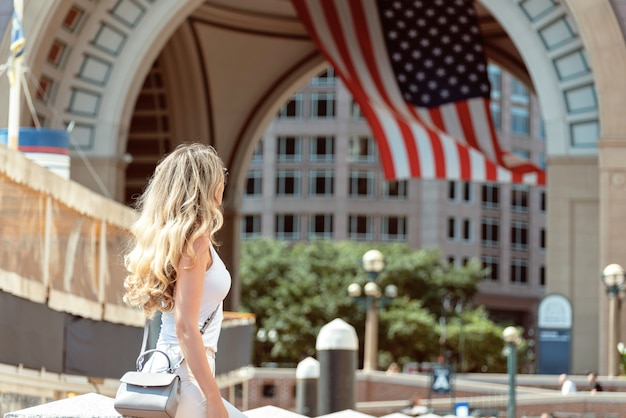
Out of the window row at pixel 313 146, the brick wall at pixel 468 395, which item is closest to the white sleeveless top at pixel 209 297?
the brick wall at pixel 468 395

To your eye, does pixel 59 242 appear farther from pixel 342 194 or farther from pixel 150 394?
pixel 342 194

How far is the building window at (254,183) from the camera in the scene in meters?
102

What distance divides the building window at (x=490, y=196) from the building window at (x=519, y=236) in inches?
100

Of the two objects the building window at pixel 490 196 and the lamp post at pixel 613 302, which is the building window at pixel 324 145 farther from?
the lamp post at pixel 613 302

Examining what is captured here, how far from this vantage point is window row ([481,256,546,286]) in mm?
103125

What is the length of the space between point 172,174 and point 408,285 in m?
76.9

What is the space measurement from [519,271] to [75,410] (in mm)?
99456

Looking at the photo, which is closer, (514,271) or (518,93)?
(514,271)

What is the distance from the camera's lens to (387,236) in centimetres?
10125

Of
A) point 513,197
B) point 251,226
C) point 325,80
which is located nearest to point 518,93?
point 513,197

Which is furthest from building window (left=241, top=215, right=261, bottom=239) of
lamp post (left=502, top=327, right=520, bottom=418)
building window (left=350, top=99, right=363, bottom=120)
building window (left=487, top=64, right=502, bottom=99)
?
lamp post (left=502, top=327, right=520, bottom=418)

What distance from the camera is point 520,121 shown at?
10669cm

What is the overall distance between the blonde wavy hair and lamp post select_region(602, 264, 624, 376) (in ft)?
73.7

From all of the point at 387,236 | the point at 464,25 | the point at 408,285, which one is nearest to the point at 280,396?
the point at 464,25
